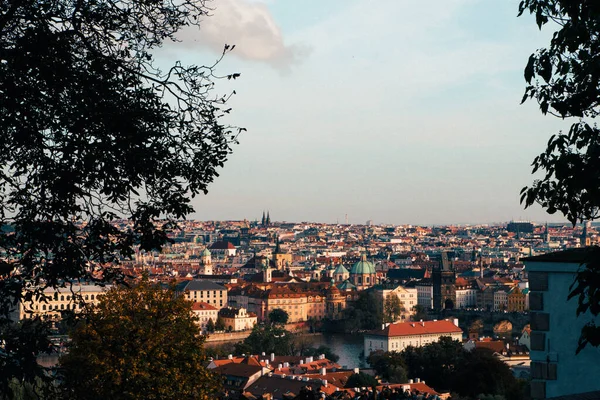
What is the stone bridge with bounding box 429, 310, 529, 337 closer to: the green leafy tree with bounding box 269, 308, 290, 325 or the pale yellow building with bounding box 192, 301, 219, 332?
the green leafy tree with bounding box 269, 308, 290, 325

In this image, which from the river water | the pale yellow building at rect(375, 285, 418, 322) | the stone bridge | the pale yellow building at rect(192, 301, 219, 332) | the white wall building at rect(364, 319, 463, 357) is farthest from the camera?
the pale yellow building at rect(375, 285, 418, 322)

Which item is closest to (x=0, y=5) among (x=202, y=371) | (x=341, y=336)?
(x=202, y=371)

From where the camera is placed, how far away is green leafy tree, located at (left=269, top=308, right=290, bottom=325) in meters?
64.4

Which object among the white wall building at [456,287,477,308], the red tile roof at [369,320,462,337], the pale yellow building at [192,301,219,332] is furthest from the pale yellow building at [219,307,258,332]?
the white wall building at [456,287,477,308]

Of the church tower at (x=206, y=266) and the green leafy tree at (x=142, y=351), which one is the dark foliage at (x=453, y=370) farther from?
the church tower at (x=206, y=266)

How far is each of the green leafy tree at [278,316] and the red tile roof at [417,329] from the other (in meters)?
15.0

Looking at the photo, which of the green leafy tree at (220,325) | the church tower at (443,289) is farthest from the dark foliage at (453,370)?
the church tower at (443,289)

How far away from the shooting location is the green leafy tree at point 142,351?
29.8 ft

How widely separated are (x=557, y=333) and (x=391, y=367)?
2693 cm

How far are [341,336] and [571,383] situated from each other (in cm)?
5520

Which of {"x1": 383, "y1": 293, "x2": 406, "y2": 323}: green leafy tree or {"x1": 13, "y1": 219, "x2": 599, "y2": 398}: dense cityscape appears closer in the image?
{"x1": 13, "y1": 219, "x2": 599, "y2": 398}: dense cityscape

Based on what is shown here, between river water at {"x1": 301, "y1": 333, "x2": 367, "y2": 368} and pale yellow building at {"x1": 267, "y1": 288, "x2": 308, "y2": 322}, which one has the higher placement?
pale yellow building at {"x1": 267, "y1": 288, "x2": 308, "y2": 322}

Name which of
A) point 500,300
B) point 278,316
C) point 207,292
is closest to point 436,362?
point 278,316

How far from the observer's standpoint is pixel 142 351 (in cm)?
918
